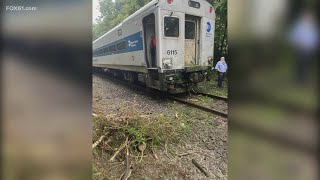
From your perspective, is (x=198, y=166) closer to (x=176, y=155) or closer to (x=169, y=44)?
(x=176, y=155)

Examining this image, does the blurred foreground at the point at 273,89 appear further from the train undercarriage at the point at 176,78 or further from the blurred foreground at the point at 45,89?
the train undercarriage at the point at 176,78

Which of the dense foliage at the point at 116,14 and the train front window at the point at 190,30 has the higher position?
the train front window at the point at 190,30

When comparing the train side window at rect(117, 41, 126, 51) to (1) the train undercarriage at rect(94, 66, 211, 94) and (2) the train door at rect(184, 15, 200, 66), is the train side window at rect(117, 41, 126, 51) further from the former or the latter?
(2) the train door at rect(184, 15, 200, 66)

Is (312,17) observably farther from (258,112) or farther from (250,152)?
(250,152)

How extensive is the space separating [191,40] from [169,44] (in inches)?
17.5

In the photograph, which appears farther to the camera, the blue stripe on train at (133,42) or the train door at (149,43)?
the blue stripe on train at (133,42)

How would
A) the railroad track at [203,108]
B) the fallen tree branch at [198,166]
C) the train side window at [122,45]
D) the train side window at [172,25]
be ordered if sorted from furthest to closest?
the train side window at [122,45]
the train side window at [172,25]
the railroad track at [203,108]
the fallen tree branch at [198,166]

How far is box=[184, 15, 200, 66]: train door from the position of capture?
159 inches

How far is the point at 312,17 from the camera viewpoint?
644mm

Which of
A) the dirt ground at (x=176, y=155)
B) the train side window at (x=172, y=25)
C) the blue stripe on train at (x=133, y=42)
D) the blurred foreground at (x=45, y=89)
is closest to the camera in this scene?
the blurred foreground at (x=45, y=89)

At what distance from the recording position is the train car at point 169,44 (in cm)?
387

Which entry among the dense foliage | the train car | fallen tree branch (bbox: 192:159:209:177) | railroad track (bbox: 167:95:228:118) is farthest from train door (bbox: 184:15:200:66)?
fallen tree branch (bbox: 192:159:209:177)

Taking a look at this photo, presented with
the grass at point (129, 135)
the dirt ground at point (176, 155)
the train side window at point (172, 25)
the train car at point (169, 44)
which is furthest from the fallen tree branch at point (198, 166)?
the train side window at point (172, 25)

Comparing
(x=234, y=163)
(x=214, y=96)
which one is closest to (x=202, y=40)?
(x=214, y=96)
